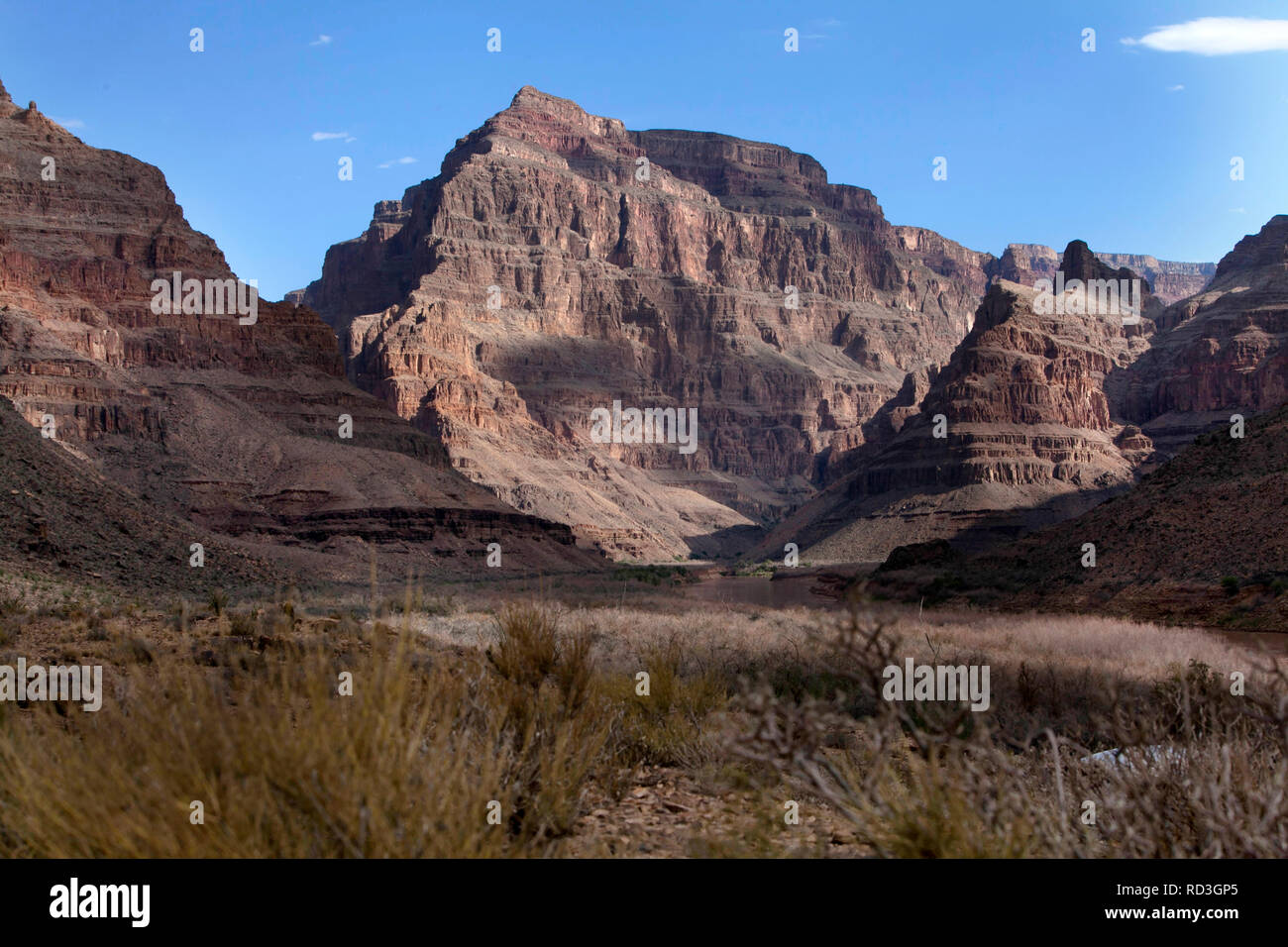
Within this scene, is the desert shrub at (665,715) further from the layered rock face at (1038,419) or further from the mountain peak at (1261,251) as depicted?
the mountain peak at (1261,251)

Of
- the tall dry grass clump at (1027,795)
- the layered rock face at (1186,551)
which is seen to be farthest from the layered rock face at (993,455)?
the tall dry grass clump at (1027,795)

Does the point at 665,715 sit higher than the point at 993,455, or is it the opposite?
the point at 993,455

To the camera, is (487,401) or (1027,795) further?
A: (487,401)

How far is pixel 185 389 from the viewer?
7631 cm

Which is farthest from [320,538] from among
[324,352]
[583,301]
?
[583,301]

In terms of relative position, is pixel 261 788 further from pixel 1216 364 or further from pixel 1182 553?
pixel 1216 364

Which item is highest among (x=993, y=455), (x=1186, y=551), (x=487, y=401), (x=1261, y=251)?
(x=1261, y=251)

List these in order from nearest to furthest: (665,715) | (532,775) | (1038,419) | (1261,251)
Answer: (532,775) → (665,715) → (1038,419) → (1261,251)

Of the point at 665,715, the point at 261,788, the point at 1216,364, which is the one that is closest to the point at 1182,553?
the point at 665,715

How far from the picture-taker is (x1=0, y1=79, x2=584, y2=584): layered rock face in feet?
210

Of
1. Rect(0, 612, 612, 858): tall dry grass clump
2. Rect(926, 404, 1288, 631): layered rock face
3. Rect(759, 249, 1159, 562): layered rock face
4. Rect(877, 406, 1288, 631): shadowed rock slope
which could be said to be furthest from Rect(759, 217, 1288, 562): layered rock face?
Rect(0, 612, 612, 858): tall dry grass clump

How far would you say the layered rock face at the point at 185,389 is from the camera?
64.0 metres
